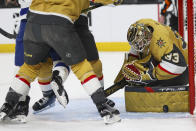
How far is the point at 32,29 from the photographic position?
9.58ft

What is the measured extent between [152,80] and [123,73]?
0.23m

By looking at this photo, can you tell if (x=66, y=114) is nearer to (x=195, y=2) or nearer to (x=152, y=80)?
(x=152, y=80)

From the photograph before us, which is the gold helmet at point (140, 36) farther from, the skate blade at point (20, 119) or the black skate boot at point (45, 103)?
the skate blade at point (20, 119)

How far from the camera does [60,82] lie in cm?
286

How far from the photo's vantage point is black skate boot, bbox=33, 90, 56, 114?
3344 millimetres

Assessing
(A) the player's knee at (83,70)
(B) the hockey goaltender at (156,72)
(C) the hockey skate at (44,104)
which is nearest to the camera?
(A) the player's knee at (83,70)

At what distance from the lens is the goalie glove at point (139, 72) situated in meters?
3.12

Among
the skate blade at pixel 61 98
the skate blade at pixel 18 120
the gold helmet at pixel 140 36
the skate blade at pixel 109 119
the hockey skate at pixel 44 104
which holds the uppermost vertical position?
the gold helmet at pixel 140 36

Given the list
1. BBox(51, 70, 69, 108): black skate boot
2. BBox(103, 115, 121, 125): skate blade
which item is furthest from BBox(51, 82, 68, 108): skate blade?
BBox(103, 115, 121, 125): skate blade

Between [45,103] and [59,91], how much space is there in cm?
61

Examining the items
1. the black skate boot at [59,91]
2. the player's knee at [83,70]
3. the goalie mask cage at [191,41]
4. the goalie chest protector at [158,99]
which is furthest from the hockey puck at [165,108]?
the black skate boot at [59,91]

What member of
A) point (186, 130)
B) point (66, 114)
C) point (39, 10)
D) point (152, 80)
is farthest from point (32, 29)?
point (186, 130)

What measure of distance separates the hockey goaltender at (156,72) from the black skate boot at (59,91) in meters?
0.53

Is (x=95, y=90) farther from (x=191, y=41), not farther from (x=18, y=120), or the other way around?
(x=191, y=41)
